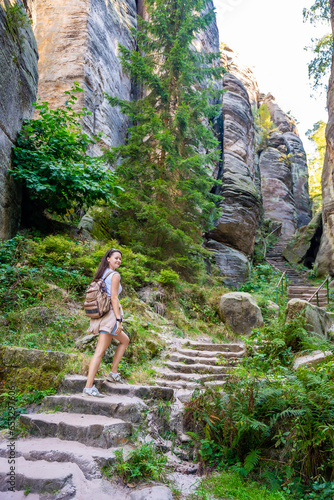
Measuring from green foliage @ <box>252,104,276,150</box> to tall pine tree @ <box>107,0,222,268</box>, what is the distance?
20657 mm

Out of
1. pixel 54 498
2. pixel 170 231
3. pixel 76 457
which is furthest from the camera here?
pixel 170 231

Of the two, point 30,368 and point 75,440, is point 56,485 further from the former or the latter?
point 30,368

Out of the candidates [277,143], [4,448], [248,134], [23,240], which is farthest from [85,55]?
[277,143]

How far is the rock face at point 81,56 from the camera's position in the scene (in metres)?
14.5

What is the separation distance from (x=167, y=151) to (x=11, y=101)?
186 inches

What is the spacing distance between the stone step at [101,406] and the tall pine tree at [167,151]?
6.14 metres

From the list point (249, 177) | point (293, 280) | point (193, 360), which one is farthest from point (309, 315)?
point (249, 177)

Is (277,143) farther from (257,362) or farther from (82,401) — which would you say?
(82,401)

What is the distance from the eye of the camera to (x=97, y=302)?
416cm

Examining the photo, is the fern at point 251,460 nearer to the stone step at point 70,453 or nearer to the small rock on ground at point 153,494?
the small rock on ground at point 153,494

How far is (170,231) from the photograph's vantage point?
32.4 ft

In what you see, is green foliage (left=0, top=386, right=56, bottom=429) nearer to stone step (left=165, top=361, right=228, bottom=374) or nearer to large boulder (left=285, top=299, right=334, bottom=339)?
stone step (left=165, top=361, right=228, bottom=374)

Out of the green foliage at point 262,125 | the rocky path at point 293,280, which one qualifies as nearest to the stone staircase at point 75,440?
the rocky path at point 293,280

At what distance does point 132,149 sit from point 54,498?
1010 centimetres
